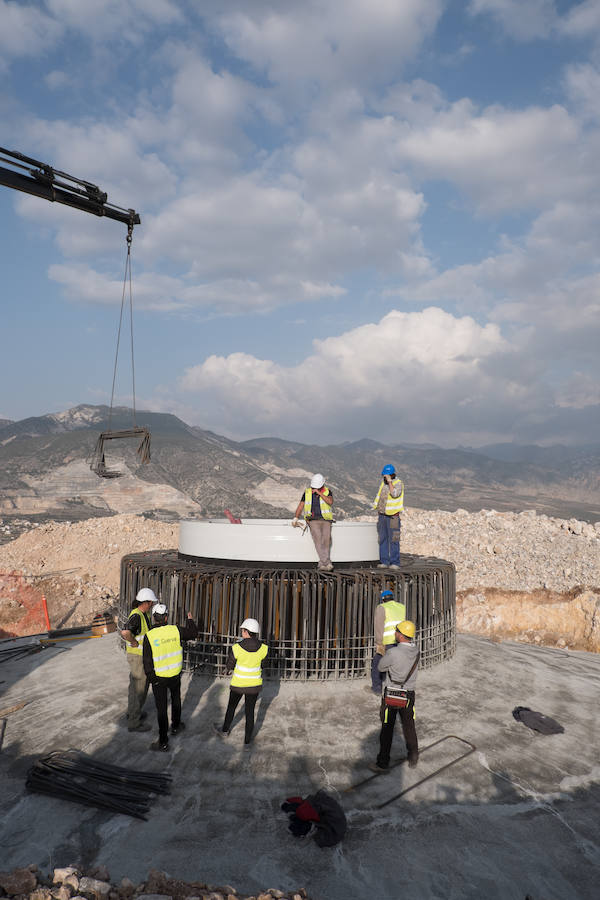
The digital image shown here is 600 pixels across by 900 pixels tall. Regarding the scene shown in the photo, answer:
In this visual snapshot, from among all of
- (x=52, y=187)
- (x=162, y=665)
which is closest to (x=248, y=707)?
(x=162, y=665)

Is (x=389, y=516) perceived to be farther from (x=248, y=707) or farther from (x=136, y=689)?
(x=136, y=689)

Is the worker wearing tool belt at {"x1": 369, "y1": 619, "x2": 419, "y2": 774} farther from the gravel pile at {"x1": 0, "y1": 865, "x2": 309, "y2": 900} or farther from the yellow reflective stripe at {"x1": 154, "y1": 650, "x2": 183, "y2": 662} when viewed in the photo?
the yellow reflective stripe at {"x1": 154, "y1": 650, "x2": 183, "y2": 662}

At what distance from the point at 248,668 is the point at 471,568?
1976 cm

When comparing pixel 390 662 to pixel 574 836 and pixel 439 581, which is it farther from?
pixel 439 581

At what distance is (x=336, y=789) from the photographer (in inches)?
241

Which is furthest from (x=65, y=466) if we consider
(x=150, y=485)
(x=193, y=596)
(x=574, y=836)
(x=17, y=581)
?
(x=574, y=836)

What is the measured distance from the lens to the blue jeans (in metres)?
11.4

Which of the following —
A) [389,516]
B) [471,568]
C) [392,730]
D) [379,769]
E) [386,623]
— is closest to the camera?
[392,730]

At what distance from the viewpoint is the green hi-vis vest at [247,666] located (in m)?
6.88

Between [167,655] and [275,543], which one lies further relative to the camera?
[275,543]

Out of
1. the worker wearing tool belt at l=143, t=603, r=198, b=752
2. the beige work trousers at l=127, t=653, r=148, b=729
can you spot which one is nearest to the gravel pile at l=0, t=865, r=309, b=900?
the worker wearing tool belt at l=143, t=603, r=198, b=752

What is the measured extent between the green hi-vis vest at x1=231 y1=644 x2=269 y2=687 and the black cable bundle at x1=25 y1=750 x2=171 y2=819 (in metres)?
1.41

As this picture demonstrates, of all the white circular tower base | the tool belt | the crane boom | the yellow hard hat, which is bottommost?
the tool belt

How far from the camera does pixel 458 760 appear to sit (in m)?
6.88
